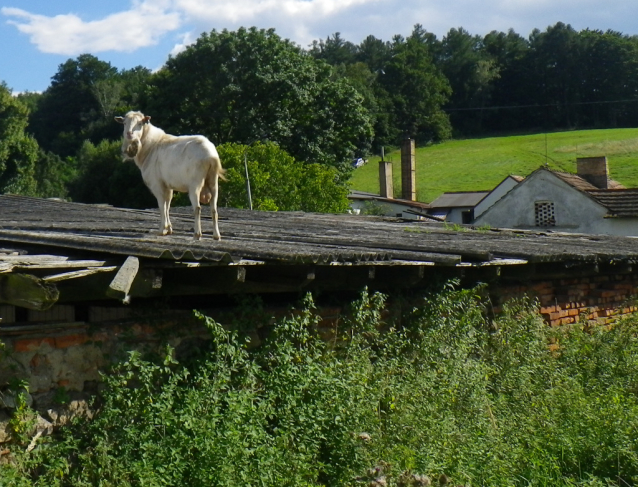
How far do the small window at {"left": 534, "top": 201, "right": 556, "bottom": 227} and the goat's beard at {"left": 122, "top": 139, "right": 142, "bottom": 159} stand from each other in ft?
91.1

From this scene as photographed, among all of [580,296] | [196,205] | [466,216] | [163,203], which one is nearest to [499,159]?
[466,216]

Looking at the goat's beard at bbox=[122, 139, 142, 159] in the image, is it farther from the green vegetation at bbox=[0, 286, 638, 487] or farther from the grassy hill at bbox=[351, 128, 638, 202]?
the grassy hill at bbox=[351, 128, 638, 202]

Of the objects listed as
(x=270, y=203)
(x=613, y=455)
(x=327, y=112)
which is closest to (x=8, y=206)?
(x=613, y=455)

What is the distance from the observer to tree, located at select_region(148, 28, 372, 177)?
136 feet

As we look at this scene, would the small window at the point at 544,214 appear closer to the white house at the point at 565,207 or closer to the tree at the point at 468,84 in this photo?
the white house at the point at 565,207

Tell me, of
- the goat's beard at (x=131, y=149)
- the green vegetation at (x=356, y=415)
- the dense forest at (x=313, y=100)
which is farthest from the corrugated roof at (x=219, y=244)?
the dense forest at (x=313, y=100)

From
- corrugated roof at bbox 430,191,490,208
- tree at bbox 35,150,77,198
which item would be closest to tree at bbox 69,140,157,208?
tree at bbox 35,150,77,198

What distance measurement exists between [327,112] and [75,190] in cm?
1526

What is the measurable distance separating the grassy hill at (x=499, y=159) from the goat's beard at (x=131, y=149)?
52677 mm

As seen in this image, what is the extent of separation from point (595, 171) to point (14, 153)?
1198 inches

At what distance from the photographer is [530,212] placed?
33938mm

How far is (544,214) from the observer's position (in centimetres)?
3366

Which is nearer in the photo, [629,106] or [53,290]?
[53,290]

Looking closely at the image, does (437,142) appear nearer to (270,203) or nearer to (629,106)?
(629,106)
